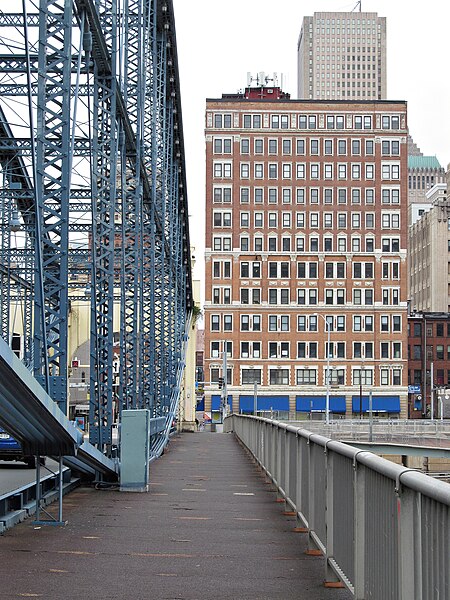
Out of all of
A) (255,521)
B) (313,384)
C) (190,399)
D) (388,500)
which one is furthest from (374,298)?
(388,500)

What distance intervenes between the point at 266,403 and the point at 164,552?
99423 millimetres

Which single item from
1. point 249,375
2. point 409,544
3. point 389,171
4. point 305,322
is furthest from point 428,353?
point 409,544

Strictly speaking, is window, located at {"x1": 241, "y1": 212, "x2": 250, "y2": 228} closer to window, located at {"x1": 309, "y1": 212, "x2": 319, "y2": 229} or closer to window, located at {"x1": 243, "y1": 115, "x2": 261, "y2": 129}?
window, located at {"x1": 309, "y1": 212, "x2": 319, "y2": 229}

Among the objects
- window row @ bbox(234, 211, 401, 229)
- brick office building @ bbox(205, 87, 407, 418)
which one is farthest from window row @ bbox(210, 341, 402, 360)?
window row @ bbox(234, 211, 401, 229)

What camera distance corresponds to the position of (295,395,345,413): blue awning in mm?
110000

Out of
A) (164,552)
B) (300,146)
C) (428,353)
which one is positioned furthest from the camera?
(428,353)

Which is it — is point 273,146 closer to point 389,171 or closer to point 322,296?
point 389,171

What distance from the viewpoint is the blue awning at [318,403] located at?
361 feet

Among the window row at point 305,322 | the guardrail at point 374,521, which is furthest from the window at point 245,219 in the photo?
the guardrail at point 374,521

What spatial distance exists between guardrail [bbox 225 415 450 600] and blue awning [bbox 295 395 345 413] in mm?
98292

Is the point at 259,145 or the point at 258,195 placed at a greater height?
the point at 259,145

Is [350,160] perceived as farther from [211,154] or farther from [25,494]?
[25,494]

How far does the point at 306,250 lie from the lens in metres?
112

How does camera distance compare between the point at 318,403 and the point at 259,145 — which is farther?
the point at 259,145
